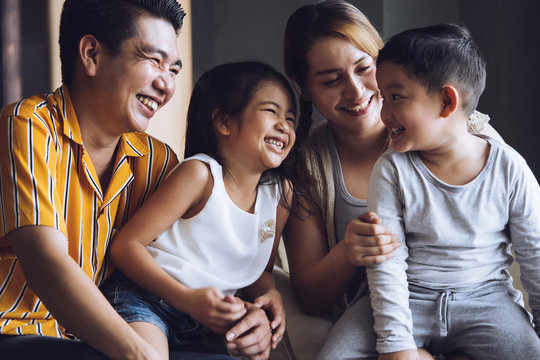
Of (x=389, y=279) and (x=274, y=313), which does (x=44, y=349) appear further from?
(x=389, y=279)

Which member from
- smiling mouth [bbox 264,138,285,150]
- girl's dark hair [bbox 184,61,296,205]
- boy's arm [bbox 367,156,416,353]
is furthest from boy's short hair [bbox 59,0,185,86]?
boy's arm [bbox 367,156,416,353]

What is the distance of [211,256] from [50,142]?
1.27ft

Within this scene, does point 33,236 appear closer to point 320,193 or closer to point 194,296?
point 194,296

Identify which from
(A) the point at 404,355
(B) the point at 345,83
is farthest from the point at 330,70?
(A) the point at 404,355

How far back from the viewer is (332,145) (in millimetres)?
1443

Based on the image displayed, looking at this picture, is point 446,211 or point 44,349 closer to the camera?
point 44,349

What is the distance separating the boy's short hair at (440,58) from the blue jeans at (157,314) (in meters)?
0.64

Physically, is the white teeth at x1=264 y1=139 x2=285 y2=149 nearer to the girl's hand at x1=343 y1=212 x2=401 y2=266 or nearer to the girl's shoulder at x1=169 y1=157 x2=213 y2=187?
the girl's shoulder at x1=169 y1=157 x2=213 y2=187

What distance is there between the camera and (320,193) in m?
1.38

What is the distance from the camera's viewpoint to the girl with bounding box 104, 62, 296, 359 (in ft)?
3.75

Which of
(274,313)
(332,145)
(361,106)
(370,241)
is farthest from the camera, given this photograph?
(332,145)

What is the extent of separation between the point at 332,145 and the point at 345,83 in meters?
0.17

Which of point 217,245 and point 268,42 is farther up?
point 268,42

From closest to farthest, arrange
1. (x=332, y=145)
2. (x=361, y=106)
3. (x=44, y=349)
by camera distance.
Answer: (x=44, y=349) < (x=361, y=106) < (x=332, y=145)
